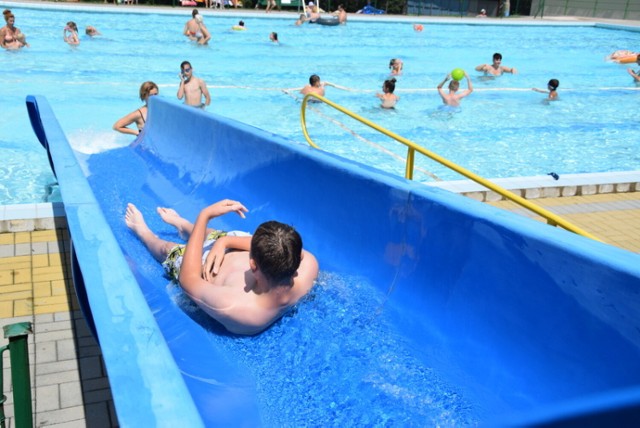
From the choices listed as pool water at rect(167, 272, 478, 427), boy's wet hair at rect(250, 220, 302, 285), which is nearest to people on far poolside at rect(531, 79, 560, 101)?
pool water at rect(167, 272, 478, 427)

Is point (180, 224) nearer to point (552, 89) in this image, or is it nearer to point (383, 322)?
point (383, 322)

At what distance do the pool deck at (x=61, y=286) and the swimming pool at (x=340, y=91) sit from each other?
1.95 metres

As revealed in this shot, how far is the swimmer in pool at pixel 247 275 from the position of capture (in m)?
2.82

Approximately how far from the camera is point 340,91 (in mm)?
13102

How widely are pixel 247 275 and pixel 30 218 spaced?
106 inches

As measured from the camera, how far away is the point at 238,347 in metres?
3.16

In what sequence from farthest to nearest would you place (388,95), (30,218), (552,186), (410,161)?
(388,95), (552,186), (30,218), (410,161)

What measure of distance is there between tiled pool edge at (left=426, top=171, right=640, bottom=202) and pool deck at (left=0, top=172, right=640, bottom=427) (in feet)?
0.04

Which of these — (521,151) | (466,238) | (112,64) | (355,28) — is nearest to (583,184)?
(521,151)

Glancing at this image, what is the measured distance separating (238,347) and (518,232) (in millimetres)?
1517

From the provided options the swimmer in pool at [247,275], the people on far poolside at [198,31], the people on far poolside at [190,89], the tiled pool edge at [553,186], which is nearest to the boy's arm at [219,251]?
the swimmer in pool at [247,275]

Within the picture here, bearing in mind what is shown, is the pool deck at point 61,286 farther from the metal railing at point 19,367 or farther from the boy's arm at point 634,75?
the boy's arm at point 634,75

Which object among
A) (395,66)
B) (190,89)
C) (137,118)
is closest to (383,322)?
(137,118)

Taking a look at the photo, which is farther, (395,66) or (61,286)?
(395,66)
